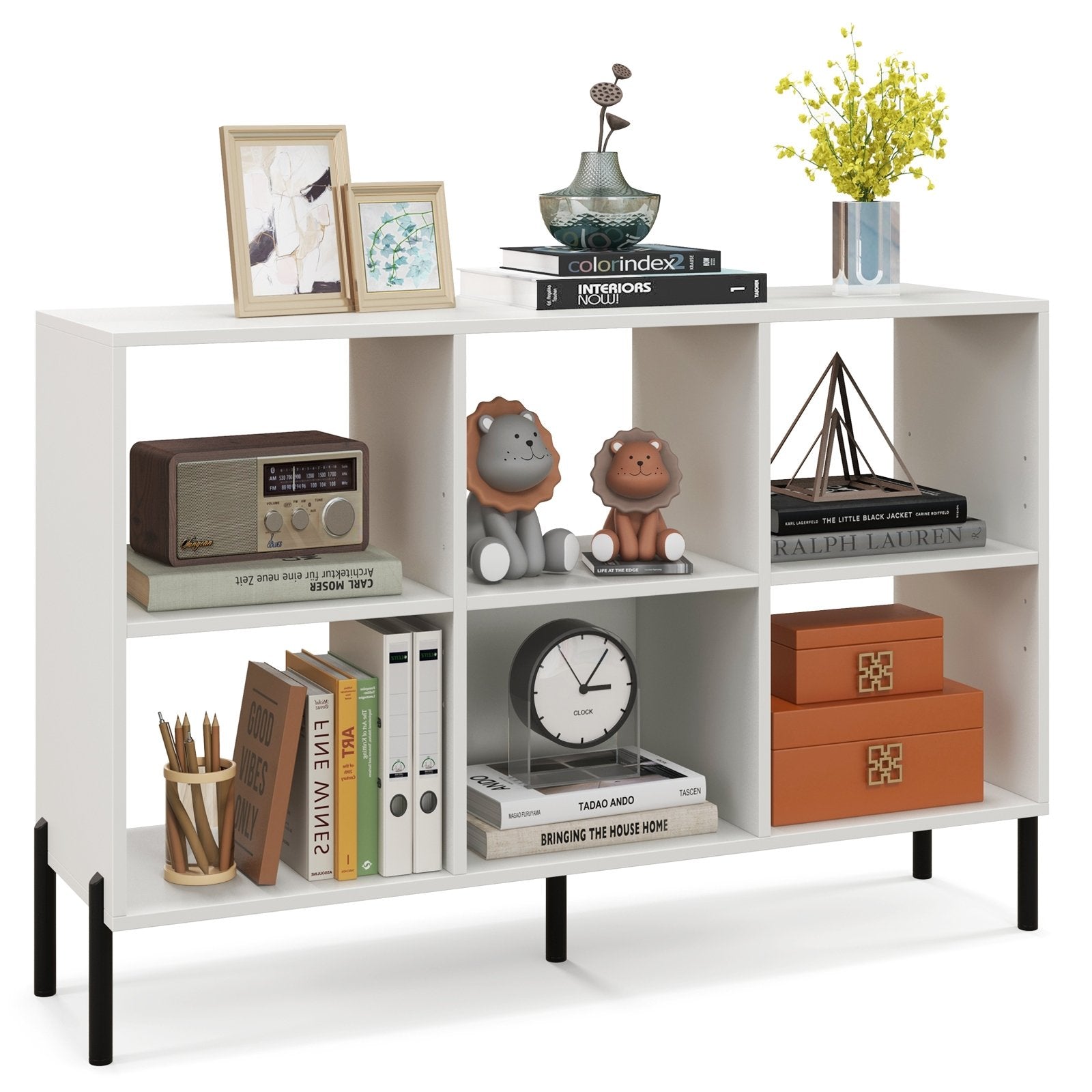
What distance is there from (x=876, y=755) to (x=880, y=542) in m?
0.40

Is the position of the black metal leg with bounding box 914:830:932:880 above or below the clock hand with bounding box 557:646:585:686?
below

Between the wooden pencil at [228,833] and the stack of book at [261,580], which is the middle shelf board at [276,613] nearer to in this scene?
the stack of book at [261,580]

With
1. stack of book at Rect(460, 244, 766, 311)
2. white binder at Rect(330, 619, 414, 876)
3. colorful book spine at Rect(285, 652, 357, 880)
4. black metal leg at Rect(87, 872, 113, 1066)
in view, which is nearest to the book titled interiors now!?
stack of book at Rect(460, 244, 766, 311)

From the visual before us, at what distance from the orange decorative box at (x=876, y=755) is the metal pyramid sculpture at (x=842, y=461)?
390 mm

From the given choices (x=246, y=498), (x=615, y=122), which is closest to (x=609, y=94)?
(x=615, y=122)

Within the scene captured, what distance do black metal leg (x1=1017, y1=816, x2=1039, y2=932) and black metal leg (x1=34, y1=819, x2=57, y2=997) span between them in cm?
184

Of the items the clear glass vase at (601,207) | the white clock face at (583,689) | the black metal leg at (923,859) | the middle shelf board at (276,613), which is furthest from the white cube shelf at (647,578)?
the black metal leg at (923,859)

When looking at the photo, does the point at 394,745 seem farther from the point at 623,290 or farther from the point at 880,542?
the point at 880,542

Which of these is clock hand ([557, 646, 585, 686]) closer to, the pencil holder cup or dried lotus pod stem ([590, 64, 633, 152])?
the pencil holder cup

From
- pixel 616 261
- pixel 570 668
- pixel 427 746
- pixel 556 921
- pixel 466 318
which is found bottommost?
pixel 556 921

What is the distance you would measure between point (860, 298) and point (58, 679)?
1620 millimetres

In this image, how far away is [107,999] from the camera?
3.81 m

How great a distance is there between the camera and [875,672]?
4.32 metres

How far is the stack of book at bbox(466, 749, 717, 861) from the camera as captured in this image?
4.03m
